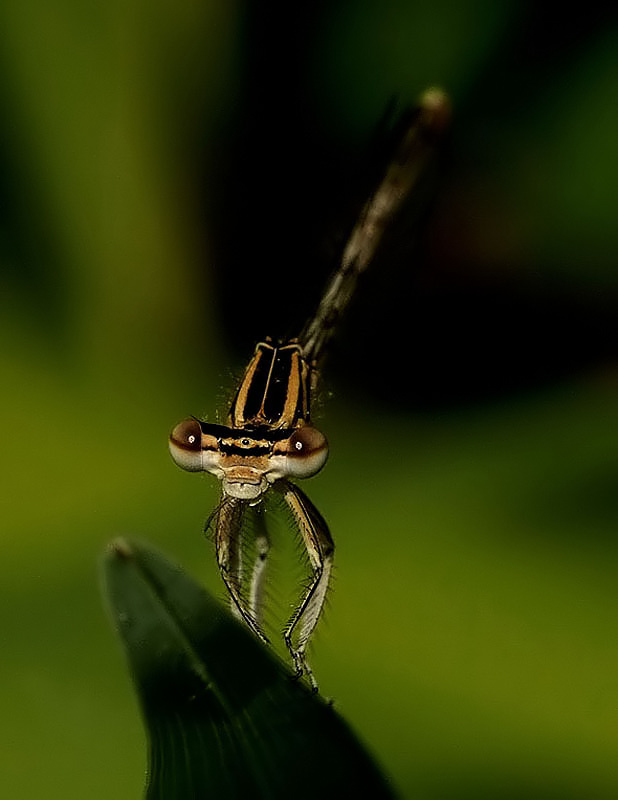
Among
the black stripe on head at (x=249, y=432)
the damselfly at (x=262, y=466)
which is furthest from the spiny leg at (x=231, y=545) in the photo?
the black stripe on head at (x=249, y=432)

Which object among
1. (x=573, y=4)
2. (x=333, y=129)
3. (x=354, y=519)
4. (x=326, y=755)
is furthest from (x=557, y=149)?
(x=326, y=755)

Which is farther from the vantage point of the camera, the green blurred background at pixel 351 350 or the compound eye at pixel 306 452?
the compound eye at pixel 306 452

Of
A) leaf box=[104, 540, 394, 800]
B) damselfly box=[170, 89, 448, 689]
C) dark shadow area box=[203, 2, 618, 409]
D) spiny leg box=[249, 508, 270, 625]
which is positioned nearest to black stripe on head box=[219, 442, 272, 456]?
damselfly box=[170, 89, 448, 689]

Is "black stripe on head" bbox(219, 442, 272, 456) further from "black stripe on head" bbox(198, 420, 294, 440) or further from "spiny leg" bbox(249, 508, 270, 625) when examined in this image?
"spiny leg" bbox(249, 508, 270, 625)

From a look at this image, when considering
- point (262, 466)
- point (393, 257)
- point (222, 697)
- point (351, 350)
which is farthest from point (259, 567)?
point (393, 257)

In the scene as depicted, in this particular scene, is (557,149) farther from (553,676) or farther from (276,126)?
(553,676)

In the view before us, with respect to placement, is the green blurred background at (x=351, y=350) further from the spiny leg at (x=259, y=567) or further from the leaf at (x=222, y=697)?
the leaf at (x=222, y=697)
